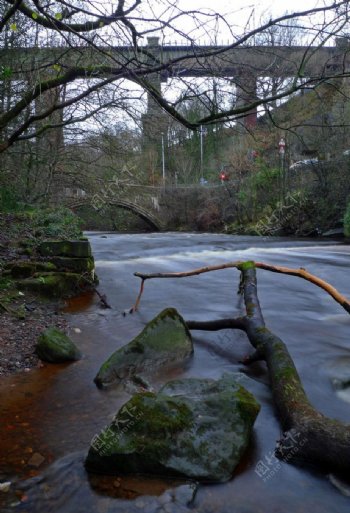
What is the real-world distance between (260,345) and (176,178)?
28716mm

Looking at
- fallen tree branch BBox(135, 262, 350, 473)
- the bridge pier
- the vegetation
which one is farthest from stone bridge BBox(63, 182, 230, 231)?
fallen tree branch BBox(135, 262, 350, 473)

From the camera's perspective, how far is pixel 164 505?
2305 millimetres

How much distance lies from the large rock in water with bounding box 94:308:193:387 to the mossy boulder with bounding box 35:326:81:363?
584 millimetres

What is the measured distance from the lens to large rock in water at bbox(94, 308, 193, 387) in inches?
152

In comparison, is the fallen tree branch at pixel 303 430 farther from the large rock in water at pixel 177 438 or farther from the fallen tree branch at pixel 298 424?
the large rock in water at pixel 177 438

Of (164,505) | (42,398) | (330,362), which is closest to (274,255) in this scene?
(330,362)

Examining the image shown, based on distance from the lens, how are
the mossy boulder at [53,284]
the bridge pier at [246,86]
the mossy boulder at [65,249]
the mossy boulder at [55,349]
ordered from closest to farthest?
1. the bridge pier at [246,86]
2. the mossy boulder at [55,349]
3. the mossy boulder at [53,284]
4. the mossy boulder at [65,249]

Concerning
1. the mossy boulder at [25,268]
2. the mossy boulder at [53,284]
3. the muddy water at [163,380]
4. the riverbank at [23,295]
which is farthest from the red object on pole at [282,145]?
the mossy boulder at [25,268]

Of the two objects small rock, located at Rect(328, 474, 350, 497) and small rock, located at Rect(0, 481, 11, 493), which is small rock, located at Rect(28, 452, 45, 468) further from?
small rock, located at Rect(328, 474, 350, 497)

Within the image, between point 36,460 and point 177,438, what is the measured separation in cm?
88

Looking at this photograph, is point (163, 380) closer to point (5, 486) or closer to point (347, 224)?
point (5, 486)

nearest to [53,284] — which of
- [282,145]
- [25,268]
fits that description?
[25,268]

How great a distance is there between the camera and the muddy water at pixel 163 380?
7.73 feet

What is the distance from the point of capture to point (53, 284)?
675 cm
